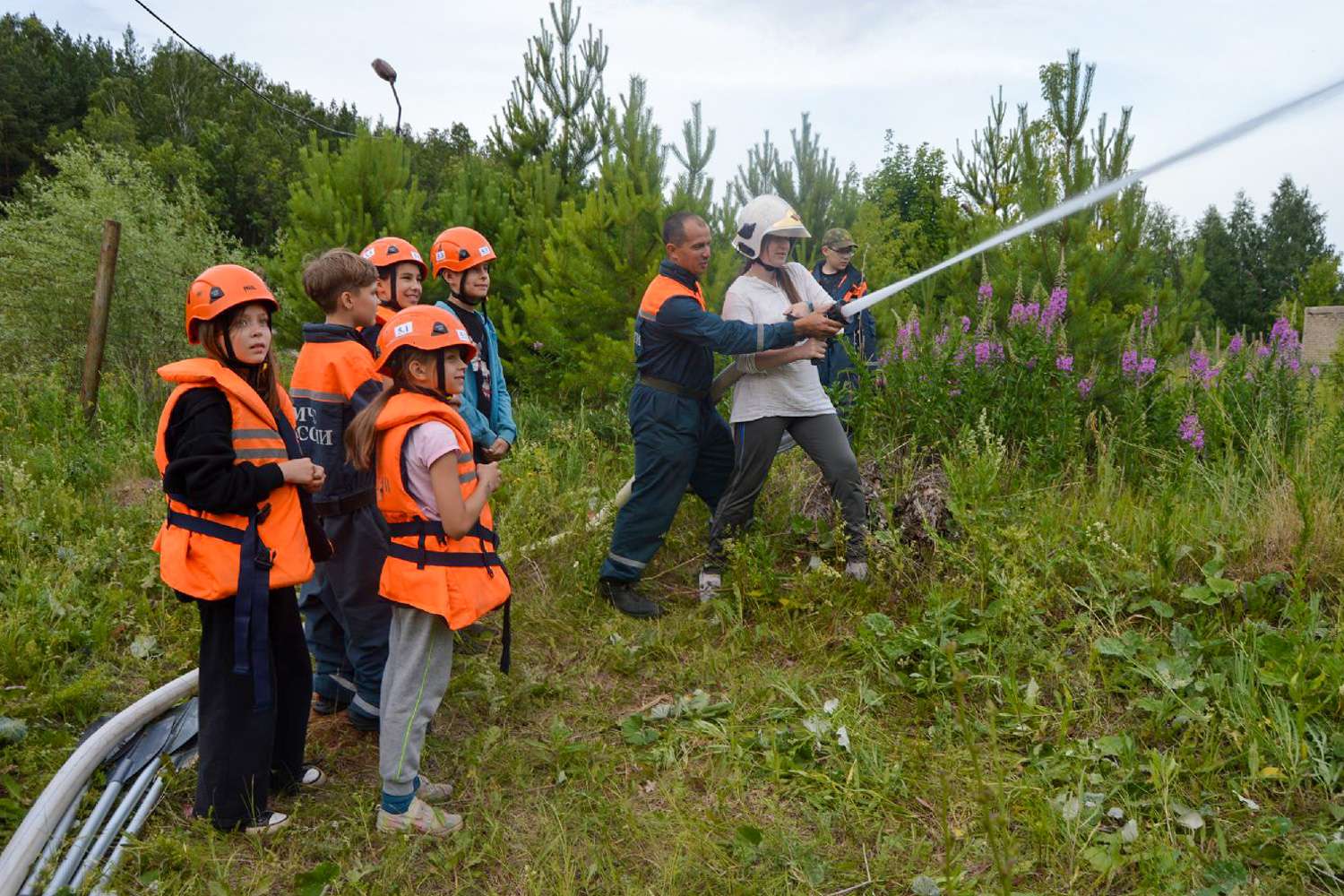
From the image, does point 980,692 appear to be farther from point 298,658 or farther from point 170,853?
point 170,853

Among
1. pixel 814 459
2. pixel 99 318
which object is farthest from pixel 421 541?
pixel 99 318

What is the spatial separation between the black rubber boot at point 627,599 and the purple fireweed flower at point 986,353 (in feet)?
7.97

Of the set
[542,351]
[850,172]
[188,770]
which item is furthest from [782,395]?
[850,172]

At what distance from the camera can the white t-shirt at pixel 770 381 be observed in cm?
468

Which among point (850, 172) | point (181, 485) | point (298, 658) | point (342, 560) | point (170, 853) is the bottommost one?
point (170, 853)

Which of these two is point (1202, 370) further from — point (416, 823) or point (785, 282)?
point (416, 823)

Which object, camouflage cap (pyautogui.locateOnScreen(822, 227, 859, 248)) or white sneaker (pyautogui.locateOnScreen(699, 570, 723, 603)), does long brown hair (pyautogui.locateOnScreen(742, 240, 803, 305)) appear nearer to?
white sneaker (pyautogui.locateOnScreen(699, 570, 723, 603))

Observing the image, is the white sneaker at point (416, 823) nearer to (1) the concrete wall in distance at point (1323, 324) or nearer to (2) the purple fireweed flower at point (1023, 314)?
(2) the purple fireweed flower at point (1023, 314)

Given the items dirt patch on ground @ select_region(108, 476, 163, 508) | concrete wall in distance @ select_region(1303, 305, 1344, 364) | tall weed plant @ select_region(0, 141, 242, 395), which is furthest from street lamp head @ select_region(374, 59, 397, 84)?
concrete wall in distance @ select_region(1303, 305, 1344, 364)

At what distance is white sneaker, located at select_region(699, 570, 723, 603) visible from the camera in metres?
4.93

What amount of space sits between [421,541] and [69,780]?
1519 millimetres

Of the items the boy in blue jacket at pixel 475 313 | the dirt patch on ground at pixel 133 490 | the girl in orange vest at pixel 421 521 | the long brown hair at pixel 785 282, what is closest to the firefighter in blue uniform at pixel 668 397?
the long brown hair at pixel 785 282

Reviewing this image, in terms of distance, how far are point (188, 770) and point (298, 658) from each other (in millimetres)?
702

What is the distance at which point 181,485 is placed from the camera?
2770 millimetres
